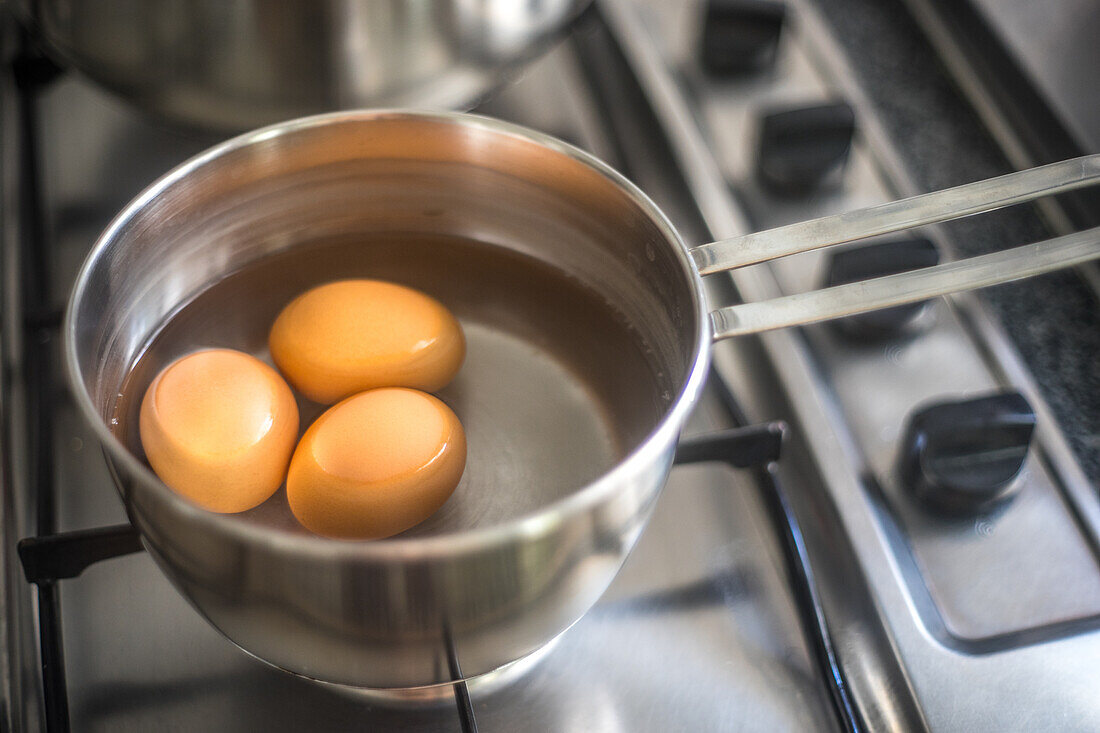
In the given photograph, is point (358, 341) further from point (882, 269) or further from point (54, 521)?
point (882, 269)

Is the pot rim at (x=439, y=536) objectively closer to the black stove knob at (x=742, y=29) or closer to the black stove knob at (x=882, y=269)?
the black stove knob at (x=882, y=269)

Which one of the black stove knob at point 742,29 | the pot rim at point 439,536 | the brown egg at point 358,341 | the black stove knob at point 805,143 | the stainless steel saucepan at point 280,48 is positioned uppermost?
the black stove knob at point 742,29

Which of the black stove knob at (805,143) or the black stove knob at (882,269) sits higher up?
the black stove knob at (805,143)

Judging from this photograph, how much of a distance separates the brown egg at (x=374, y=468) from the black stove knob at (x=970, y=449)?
9.3 inches

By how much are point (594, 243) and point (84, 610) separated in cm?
31

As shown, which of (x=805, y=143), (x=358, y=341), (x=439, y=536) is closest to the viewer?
(x=439, y=536)

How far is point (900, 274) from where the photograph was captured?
1.36 feet

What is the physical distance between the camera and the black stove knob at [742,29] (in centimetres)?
70

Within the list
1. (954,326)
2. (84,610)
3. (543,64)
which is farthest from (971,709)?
(543,64)

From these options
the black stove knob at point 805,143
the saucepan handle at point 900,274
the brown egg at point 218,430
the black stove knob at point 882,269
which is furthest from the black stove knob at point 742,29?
the brown egg at point 218,430

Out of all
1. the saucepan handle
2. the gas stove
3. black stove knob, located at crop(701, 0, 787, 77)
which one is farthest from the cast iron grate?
black stove knob, located at crop(701, 0, 787, 77)

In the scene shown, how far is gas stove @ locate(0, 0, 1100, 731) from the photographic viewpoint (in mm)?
455

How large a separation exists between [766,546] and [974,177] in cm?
35

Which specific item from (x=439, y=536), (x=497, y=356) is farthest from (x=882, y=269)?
(x=439, y=536)
